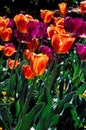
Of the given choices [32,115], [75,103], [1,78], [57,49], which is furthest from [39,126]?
[1,78]

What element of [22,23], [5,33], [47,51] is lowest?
[47,51]

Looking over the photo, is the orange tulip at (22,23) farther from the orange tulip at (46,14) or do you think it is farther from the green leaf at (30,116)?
the green leaf at (30,116)

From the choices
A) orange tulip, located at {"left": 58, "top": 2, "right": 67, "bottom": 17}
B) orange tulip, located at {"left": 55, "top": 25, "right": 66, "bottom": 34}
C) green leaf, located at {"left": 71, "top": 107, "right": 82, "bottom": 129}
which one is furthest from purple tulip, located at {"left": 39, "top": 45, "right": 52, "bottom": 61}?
orange tulip, located at {"left": 58, "top": 2, "right": 67, "bottom": 17}

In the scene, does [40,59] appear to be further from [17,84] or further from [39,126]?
[17,84]

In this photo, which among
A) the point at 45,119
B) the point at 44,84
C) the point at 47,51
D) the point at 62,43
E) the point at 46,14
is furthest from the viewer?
the point at 46,14

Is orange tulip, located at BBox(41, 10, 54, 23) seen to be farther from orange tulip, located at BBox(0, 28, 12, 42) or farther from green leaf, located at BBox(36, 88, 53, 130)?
green leaf, located at BBox(36, 88, 53, 130)

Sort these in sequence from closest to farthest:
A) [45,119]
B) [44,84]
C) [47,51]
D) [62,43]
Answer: [62,43] → [45,119] → [47,51] → [44,84]

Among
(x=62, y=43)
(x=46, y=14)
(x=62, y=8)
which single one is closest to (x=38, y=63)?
(x=62, y=43)

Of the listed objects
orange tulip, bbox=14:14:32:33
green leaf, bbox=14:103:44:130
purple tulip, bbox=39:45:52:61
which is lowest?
green leaf, bbox=14:103:44:130

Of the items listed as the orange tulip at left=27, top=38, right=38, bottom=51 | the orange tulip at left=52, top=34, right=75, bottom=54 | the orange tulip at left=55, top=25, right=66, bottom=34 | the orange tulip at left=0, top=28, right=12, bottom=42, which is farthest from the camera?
the orange tulip at left=0, top=28, right=12, bottom=42

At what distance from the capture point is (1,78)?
3.79 metres

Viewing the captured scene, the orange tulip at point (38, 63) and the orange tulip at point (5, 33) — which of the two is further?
the orange tulip at point (5, 33)

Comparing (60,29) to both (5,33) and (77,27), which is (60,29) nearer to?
(77,27)

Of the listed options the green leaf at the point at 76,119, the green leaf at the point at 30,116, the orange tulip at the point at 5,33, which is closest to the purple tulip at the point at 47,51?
the orange tulip at the point at 5,33
